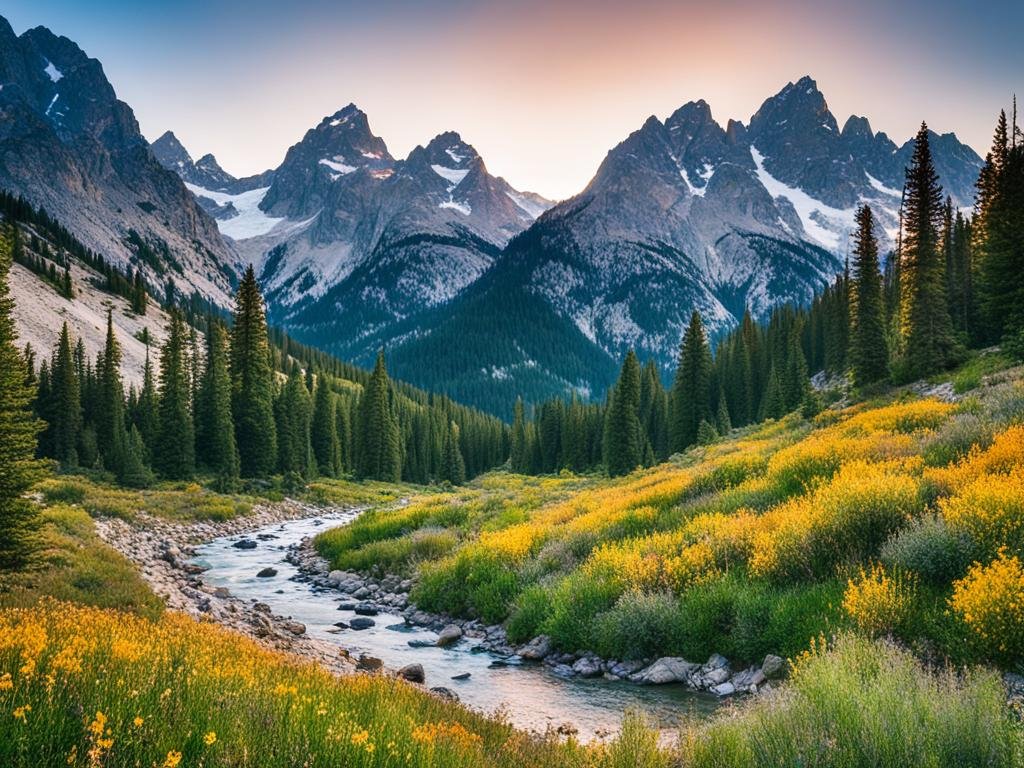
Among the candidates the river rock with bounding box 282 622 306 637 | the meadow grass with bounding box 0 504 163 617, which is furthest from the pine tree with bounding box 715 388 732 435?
the meadow grass with bounding box 0 504 163 617

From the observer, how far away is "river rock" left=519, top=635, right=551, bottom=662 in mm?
13594

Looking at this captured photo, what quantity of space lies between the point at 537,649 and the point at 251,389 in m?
56.5

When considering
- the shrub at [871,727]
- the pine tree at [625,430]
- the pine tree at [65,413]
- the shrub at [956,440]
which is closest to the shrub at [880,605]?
the shrub at [871,727]

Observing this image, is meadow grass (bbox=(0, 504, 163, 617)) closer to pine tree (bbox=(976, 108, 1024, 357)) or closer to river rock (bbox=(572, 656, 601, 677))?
river rock (bbox=(572, 656, 601, 677))

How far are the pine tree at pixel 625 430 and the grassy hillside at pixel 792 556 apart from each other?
4319cm

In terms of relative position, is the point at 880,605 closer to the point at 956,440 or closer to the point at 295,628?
the point at 956,440

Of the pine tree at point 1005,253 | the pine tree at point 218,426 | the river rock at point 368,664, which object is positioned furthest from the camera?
the pine tree at point 218,426

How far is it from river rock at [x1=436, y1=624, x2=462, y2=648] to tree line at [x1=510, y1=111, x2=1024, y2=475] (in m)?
30.7

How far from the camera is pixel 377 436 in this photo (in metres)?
83.5

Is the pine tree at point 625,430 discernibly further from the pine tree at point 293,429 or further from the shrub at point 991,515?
the shrub at point 991,515

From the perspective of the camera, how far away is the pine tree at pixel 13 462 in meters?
13.0

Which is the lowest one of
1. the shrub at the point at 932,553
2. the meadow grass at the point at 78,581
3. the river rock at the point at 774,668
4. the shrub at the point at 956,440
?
the river rock at the point at 774,668

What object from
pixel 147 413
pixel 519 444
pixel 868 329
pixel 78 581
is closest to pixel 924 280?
pixel 868 329

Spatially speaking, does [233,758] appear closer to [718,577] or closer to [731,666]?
[731,666]
